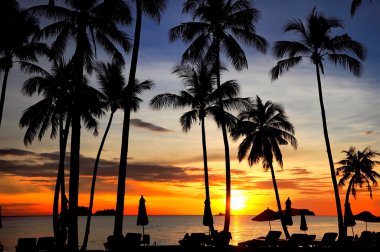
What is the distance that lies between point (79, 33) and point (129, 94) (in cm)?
442

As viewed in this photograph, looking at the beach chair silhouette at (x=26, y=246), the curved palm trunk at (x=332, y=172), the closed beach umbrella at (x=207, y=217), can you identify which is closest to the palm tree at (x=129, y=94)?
the beach chair silhouette at (x=26, y=246)

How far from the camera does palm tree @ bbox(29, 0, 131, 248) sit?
17.5 metres

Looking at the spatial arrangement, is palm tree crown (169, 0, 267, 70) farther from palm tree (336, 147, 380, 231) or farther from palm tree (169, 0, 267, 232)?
palm tree (336, 147, 380, 231)

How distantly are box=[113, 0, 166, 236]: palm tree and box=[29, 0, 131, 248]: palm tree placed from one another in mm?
1629

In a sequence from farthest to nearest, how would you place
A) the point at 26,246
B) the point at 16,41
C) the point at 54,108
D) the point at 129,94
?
1. the point at 54,108
2. the point at 16,41
3. the point at 26,246
4. the point at 129,94

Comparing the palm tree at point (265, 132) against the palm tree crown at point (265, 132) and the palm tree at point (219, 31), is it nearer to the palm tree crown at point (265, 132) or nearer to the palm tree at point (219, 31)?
the palm tree crown at point (265, 132)

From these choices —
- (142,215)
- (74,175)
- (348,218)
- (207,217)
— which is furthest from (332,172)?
(74,175)

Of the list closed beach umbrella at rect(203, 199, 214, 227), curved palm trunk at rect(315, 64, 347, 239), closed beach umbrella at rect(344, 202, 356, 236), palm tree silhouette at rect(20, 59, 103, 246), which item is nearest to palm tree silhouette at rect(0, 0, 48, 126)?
palm tree silhouette at rect(20, 59, 103, 246)

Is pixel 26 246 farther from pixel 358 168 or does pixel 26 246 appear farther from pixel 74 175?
pixel 358 168

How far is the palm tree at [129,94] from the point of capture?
15.9 metres

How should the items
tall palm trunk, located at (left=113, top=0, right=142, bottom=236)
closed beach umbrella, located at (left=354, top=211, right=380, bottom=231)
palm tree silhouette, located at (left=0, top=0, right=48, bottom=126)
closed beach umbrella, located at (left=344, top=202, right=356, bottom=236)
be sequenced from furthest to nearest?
closed beach umbrella, located at (left=354, top=211, right=380, bottom=231) < closed beach umbrella, located at (left=344, top=202, right=356, bottom=236) < palm tree silhouette, located at (left=0, top=0, right=48, bottom=126) < tall palm trunk, located at (left=113, top=0, right=142, bottom=236)

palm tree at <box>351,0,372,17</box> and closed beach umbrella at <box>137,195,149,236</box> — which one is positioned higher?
palm tree at <box>351,0,372,17</box>

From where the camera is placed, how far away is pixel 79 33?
18406mm

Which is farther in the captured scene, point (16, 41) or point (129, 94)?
point (16, 41)
